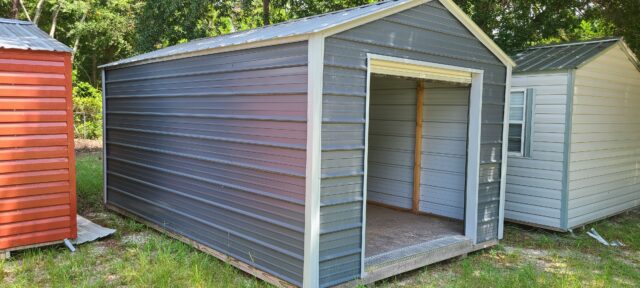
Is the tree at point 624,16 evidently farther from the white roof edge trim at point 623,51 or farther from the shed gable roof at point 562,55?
the shed gable roof at point 562,55

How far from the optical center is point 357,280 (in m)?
4.15

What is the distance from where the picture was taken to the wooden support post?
6547 mm

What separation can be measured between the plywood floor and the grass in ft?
1.19

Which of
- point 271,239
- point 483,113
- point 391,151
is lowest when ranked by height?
point 271,239

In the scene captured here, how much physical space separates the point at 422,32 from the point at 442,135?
6.93 ft

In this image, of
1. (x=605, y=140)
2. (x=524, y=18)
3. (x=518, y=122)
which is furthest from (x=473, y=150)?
(x=524, y=18)

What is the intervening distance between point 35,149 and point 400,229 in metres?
4.04

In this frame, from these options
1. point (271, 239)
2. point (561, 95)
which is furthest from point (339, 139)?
point (561, 95)

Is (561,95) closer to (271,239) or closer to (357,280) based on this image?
(357,280)

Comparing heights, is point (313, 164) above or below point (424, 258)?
above

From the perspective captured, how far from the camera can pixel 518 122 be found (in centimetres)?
663

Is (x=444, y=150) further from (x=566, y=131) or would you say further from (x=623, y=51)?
(x=623, y=51)

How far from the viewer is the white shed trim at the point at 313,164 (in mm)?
3717

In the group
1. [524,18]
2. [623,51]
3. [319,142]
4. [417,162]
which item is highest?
[524,18]
